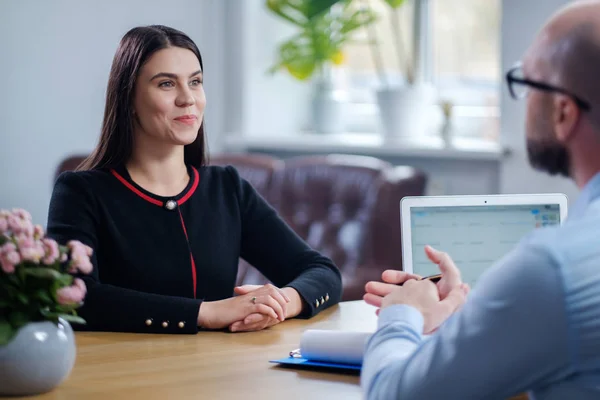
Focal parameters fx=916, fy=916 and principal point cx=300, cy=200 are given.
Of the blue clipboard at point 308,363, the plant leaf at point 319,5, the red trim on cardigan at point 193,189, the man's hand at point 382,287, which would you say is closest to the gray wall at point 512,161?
the plant leaf at point 319,5

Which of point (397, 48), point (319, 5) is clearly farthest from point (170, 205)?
point (397, 48)

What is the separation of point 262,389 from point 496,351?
52 cm

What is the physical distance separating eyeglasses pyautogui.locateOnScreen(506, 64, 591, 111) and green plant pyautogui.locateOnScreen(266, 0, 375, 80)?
305cm

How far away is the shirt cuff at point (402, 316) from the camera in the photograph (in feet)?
4.03

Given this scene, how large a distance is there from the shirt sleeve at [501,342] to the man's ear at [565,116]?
16 cm

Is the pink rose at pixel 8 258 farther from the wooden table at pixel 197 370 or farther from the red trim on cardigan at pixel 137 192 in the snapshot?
the red trim on cardigan at pixel 137 192

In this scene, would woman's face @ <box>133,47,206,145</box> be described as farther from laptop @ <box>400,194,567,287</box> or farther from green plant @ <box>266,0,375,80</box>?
green plant @ <box>266,0,375,80</box>

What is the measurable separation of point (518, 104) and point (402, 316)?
8.47ft

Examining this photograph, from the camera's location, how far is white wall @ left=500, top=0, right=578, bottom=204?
3.54m

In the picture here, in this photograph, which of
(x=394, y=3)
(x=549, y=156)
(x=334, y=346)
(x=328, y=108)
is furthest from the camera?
(x=328, y=108)

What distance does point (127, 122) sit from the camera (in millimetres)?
2133

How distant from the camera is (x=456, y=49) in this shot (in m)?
4.25

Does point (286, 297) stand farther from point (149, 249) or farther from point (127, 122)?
point (127, 122)

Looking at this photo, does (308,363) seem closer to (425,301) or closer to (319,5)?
(425,301)
